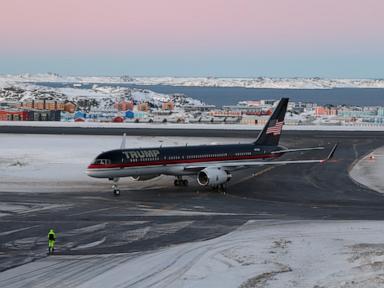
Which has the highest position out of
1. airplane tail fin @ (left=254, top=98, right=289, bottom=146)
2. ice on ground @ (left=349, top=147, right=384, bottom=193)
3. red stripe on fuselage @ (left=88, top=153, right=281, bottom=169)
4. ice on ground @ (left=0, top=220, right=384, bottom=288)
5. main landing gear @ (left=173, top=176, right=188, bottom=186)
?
airplane tail fin @ (left=254, top=98, right=289, bottom=146)

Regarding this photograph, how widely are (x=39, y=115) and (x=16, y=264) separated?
153065 mm

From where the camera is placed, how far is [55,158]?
252ft

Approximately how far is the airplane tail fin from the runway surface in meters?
3.37

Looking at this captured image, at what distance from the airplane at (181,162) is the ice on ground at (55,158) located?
13.2 ft

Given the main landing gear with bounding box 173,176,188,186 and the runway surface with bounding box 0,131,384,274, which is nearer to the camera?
the runway surface with bounding box 0,131,384,274

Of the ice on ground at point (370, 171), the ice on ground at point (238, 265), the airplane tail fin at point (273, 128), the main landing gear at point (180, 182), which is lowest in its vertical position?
the ice on ground at point (238, 265)

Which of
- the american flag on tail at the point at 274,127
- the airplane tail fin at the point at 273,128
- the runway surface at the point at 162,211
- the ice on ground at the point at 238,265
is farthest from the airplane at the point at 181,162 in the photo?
the ice on ground at the point at 238,265

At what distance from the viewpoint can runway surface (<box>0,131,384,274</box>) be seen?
3497cm

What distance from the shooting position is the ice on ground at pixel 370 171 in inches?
2333

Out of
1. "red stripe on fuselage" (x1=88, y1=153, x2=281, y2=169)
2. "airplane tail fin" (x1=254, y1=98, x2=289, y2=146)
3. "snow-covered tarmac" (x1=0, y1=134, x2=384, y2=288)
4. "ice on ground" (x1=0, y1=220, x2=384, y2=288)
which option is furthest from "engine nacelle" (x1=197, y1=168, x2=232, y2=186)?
"ice on ground" (x1=0, y1=220, x2=384, y2=288)

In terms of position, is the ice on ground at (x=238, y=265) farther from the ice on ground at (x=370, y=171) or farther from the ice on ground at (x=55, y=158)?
the ice on ground at (x=55, y=158)

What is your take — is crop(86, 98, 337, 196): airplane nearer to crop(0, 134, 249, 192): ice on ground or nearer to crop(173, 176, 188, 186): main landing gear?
crop(173, 176, 188, 186): main landing gear

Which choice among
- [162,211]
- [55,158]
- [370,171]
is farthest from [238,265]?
[55,158]

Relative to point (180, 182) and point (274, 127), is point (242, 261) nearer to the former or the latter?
point (180, 182)
